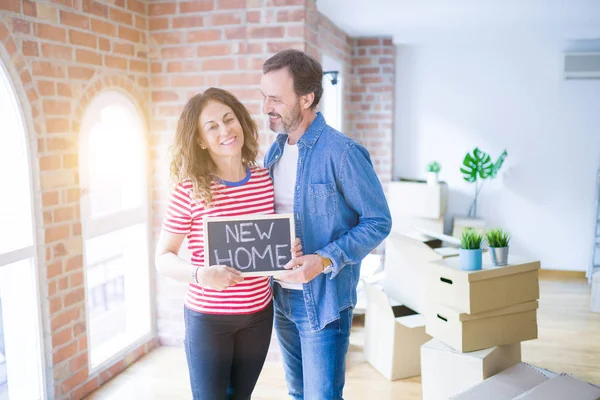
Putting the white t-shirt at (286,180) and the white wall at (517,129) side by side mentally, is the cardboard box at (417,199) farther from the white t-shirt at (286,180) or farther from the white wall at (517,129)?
the white t-shirt at (286,180)

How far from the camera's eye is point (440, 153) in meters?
5.62

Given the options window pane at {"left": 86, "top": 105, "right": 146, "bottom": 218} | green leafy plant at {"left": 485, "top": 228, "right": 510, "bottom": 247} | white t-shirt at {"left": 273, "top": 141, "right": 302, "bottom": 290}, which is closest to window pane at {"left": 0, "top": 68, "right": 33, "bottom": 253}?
window pane at {"left": 86, "top": 105, "right": 146, "bottom": 218}

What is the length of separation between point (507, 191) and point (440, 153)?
2.55ft

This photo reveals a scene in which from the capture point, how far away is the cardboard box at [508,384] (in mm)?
2203

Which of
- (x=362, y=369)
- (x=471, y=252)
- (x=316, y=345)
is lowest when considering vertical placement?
(x=362, y=369)

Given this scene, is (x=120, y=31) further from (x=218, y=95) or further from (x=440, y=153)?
(x=440, y=153)

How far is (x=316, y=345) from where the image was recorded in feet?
5.48

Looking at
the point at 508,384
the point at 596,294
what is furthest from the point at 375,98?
the point at 508,384

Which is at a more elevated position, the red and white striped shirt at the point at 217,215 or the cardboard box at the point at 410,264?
the red and white striped shirt at the point at 217,215

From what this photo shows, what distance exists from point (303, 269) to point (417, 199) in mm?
3762

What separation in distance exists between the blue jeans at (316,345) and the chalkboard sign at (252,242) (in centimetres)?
17

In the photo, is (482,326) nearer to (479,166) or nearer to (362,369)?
(362,369)

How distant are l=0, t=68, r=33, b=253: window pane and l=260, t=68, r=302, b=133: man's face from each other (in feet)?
4.05

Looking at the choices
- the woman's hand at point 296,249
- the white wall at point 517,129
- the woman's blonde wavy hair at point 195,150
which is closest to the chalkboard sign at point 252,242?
the woman's hand at point 296,249
